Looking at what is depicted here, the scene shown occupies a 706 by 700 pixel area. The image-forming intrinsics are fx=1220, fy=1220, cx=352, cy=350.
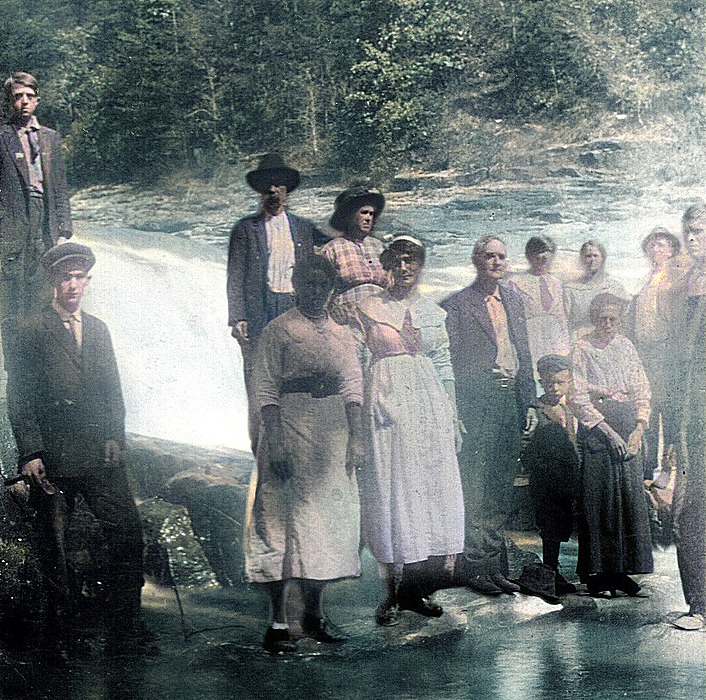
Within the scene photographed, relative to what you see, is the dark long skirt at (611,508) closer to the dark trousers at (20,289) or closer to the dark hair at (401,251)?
the dark hair at (401,251)

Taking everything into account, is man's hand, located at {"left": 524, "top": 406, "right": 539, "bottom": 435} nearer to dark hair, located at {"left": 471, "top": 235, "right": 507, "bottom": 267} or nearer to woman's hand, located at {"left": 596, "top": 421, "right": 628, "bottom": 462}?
woman's hand, located at {"left": 596, "top": 421, "right": 628, "bottom": 462}

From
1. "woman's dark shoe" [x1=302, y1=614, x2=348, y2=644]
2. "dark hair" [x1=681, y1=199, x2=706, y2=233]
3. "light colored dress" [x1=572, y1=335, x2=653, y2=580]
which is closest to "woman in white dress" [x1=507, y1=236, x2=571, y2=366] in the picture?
"light colored dress" [x1=572, y1=335, x2=653, y2=580]

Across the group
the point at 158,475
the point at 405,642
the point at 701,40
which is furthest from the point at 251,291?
the point at 701,40

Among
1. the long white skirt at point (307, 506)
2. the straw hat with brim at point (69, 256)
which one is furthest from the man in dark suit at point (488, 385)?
the straw hat with brim at point (69, 256)

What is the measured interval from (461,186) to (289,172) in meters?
0.85

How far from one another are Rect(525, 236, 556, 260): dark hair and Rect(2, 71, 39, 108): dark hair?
2.50 metres

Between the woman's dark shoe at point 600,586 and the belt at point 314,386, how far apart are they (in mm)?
1576

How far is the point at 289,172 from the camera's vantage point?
19.3 feet

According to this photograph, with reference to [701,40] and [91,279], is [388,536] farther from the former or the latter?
[701,40]

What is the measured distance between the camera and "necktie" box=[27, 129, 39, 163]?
588 centimetres

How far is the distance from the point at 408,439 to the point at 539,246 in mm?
1152

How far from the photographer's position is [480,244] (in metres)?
5.99

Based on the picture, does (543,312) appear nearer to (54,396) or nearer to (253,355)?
(253,355)

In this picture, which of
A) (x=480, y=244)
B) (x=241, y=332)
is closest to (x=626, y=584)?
(x=480, y=244)
